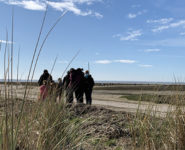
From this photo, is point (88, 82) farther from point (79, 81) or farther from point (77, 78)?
point (77, 78)

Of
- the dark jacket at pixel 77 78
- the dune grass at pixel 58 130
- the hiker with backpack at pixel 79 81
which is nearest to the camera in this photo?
the dune grass at pixel 58 130

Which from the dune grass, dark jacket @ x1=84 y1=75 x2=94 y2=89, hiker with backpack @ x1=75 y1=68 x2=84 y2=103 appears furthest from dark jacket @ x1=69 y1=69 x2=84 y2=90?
the dune grass

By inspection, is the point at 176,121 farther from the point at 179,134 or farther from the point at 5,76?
the point at 5,76

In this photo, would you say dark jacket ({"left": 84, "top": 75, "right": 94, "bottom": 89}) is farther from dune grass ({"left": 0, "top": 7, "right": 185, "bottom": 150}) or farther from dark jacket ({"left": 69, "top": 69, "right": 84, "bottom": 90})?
dune grass ({"left": 0, "top": 7, "right": 185, "bottom": 150})

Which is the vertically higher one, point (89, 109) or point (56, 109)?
point (56, 109)

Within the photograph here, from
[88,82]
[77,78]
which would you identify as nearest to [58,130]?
[77,78]

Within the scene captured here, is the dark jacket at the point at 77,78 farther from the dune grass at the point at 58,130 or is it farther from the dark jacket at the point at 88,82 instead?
the dune grass at the point at 58,130

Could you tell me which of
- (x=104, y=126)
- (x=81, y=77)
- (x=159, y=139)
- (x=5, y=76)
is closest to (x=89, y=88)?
(x=81, y=77)

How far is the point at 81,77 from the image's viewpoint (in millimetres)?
8953

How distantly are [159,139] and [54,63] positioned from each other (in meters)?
1.51

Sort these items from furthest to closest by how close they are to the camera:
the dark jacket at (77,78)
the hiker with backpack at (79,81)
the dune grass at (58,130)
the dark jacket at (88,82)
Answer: the dark jacket at (88,82), the hiker with backpack at (79,81), the dark jacket at (77,78), the dune grass at (58,130)

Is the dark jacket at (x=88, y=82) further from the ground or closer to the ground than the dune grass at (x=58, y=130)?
further from the ground

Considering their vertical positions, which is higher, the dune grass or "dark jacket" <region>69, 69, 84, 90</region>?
"dark jacket" <region>69, 69, 84, 90</region>

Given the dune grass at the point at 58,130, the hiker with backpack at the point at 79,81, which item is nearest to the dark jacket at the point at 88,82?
the hiker with backpack at the point at 79,81
